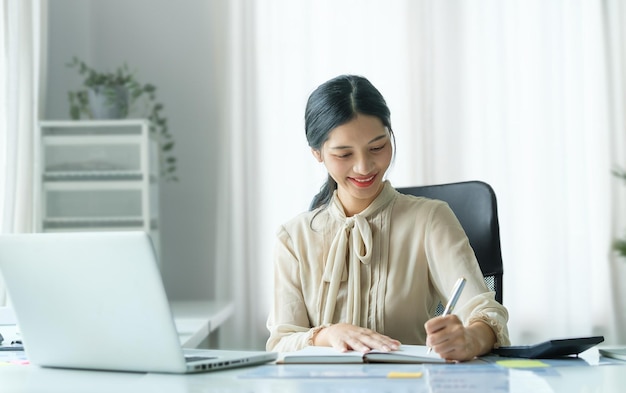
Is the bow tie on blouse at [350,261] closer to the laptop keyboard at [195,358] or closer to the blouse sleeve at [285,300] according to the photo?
the blouse sleeve at [285,300]

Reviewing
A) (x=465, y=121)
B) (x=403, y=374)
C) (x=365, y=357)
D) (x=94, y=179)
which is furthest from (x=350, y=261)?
(x=465, y=121)

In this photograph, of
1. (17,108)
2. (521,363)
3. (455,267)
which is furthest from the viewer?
(17,108)

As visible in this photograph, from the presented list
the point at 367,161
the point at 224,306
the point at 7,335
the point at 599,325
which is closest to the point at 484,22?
the point at 599,325

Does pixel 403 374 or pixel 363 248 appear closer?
pixel 403 374

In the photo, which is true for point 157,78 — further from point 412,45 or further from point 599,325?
point 599,325

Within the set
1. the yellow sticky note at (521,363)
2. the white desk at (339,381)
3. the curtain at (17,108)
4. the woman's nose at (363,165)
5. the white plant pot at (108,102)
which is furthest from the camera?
the white plant pot at (108,102)

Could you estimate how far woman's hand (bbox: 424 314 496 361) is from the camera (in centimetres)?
128

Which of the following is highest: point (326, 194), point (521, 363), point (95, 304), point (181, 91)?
point (181, 91)

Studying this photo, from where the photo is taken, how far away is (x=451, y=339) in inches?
50.9

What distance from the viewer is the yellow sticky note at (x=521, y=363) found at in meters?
1.26

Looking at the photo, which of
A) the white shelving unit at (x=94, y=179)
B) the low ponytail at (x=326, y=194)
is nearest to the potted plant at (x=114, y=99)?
the white shelving unit at (x=94, y=179)

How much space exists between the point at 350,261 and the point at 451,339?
1.60ft

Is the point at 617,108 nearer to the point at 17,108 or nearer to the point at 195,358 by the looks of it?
the point at 17,108

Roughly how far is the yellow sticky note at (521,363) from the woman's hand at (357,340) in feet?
0.60
